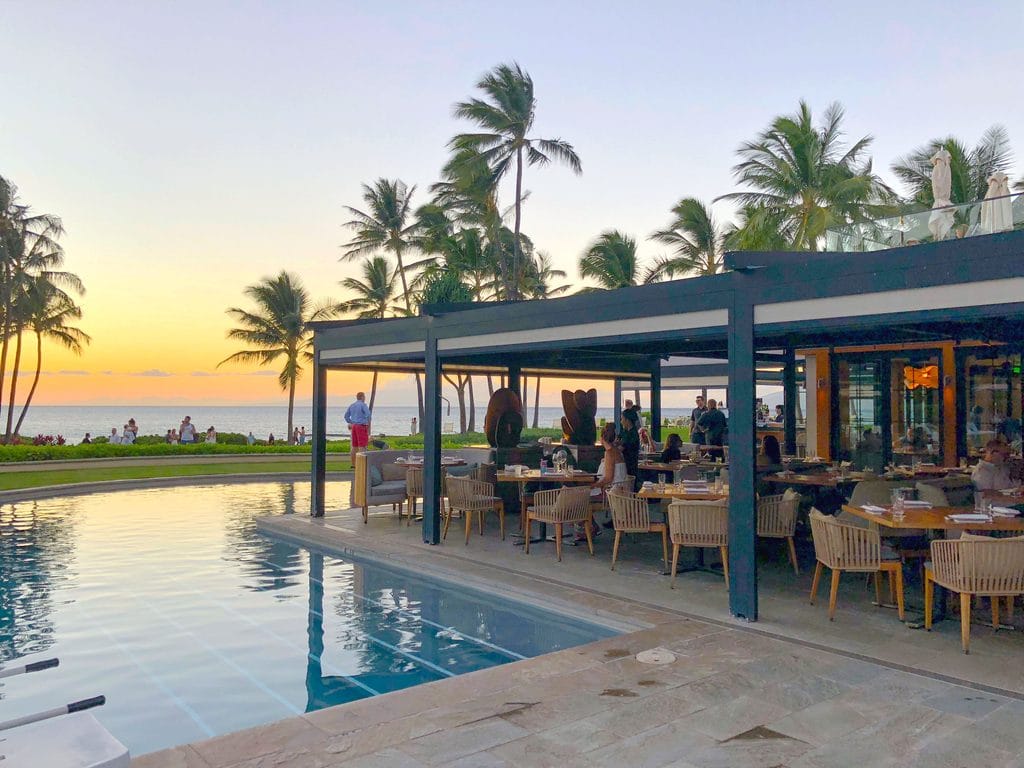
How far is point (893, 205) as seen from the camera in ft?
73.0

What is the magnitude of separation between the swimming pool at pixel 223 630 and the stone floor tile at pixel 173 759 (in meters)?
0.67

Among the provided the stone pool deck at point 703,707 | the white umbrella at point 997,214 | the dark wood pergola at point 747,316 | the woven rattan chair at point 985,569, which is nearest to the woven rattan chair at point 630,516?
the stone pool deck at point 703,707

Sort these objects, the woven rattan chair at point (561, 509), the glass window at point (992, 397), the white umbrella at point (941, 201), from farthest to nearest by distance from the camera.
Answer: the glass window at point (992, 397) → the woven rattan chair at point (561, 509) → the white umbrella at point (941, 201)

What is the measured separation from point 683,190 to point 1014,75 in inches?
530

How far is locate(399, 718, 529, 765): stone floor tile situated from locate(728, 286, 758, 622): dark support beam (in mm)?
2858

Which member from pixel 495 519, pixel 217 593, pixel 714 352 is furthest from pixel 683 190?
pixel 217 593

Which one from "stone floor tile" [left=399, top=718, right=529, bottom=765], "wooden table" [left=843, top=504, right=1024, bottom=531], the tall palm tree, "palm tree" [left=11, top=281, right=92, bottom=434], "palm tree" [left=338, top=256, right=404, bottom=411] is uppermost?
the tall palm tree

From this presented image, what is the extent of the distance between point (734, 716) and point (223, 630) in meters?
4.59

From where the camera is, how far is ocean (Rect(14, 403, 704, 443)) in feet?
236

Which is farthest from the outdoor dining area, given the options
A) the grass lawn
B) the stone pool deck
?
the grass lawn

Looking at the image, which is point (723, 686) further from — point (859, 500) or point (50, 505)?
point (50, 505)

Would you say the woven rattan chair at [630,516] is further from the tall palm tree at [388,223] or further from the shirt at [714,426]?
the tall palm tree at [388,223]

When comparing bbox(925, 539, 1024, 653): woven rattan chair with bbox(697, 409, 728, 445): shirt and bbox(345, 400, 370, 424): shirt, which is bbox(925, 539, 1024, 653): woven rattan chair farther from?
bbox(345, 400, 370, 424): shirt

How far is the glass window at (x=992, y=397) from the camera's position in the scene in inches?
487
